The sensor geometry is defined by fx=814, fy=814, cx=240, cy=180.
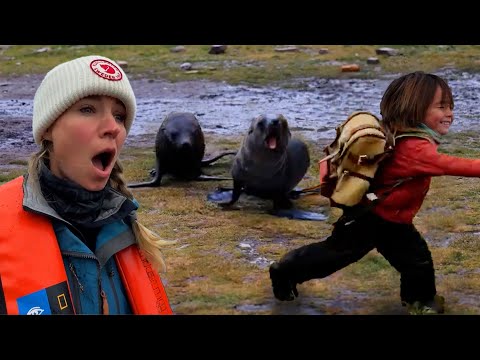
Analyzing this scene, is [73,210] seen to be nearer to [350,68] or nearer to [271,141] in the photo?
[271,141]

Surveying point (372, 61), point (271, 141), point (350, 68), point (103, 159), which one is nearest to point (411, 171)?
point (103, 159)

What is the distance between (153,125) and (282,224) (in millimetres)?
2029

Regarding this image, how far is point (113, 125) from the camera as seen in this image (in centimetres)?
247

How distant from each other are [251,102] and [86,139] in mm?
4348

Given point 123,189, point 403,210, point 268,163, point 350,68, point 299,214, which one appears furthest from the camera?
point 350,68

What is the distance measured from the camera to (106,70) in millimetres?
2438

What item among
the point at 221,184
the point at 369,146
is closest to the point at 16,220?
the point at 369,146

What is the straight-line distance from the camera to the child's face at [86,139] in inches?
96.4

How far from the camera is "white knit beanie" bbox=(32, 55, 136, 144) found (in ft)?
7.91

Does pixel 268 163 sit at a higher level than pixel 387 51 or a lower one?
lower

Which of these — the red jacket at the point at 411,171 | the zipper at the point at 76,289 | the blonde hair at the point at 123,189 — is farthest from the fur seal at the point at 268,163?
the zipper at the point at 76,289

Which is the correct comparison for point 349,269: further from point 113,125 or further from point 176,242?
point 113,125

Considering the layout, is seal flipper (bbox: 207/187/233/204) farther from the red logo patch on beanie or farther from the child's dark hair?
the red logo patch on beanie

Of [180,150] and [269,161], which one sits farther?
[180,150]
